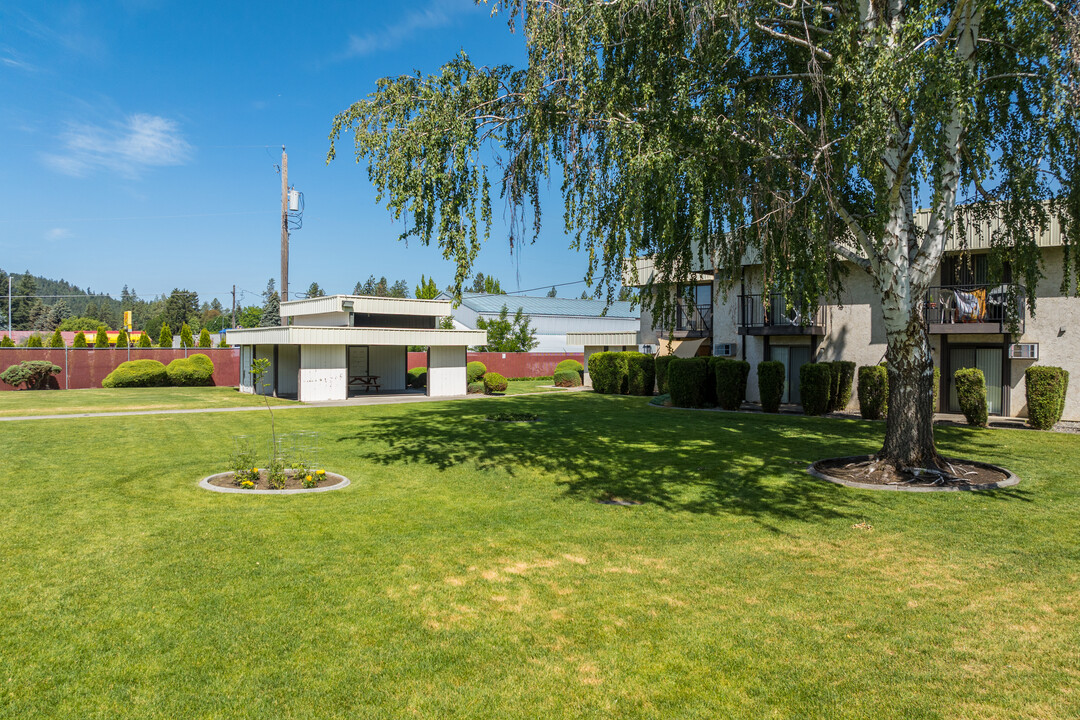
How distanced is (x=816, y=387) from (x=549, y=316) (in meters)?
40.5

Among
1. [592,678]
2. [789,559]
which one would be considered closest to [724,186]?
[789,559]

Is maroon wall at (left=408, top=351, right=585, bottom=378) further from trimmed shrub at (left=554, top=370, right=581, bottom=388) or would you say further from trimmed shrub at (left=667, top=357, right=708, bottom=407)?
trimmed shrub at (left=667, top=357, right=708, bottom=407)

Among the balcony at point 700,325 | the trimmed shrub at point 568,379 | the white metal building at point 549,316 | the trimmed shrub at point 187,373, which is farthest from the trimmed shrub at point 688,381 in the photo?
the white metal building at point 549,316

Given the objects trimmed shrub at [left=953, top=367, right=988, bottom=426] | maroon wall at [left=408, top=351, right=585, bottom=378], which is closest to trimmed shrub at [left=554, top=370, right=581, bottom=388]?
maroon wall at [left=408, top=351, right=585, bottom=378]

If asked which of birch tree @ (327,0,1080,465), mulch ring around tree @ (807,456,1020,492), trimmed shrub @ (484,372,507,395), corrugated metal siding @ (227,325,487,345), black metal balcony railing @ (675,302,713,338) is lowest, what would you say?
mulch ring around tree @ (807,456,1020,492)

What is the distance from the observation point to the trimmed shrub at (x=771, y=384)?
19781mm

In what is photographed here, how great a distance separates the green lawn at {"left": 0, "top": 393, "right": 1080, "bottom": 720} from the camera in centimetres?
372

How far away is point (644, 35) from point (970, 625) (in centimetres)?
804

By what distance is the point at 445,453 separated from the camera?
1222 centimetres

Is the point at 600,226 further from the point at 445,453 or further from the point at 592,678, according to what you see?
the point at 592,678

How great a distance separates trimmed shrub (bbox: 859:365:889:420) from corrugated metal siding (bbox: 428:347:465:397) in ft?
54.9

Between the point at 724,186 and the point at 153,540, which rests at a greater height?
the point at 724,186

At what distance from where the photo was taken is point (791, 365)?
22.5 metres

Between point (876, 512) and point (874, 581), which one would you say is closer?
point (874, 581)
